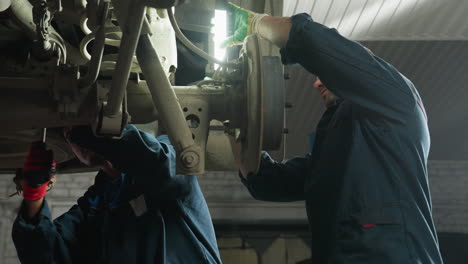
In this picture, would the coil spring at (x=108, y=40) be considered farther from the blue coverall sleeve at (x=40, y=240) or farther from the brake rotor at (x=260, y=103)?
the blue coverall sleeve at (x=40, y=240)

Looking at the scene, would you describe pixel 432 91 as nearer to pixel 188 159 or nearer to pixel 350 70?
pixel 350 70

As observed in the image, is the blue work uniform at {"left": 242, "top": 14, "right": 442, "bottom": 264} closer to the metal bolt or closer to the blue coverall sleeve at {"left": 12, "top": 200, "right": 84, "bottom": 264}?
the metal bolt

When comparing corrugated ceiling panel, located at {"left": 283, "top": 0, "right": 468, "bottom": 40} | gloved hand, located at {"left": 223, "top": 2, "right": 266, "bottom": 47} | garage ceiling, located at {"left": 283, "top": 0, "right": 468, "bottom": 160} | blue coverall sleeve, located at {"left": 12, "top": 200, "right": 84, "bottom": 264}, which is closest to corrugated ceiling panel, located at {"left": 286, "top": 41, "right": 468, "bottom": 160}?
garage ceiling, located at {"left": 283, "top": 0, "right": 468, "bottom": 160}

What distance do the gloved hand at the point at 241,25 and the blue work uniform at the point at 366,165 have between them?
0.34 meters

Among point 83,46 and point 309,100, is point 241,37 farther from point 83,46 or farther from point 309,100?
point 309,100

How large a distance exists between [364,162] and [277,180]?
1.62 ft

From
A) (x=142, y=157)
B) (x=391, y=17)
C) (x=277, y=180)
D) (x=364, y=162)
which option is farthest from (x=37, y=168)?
(x=391, y=17)

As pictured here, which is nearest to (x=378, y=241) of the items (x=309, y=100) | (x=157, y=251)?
Result: (x=157, y=251)

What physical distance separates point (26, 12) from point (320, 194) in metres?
1.27

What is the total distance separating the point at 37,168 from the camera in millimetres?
2053

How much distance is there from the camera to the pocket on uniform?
1.62m

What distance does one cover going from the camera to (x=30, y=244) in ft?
7.61

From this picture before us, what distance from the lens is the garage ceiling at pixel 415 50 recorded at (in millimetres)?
4270

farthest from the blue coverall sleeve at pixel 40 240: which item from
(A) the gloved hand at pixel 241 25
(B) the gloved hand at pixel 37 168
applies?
(A) the gloved hand at pixel 241 25
